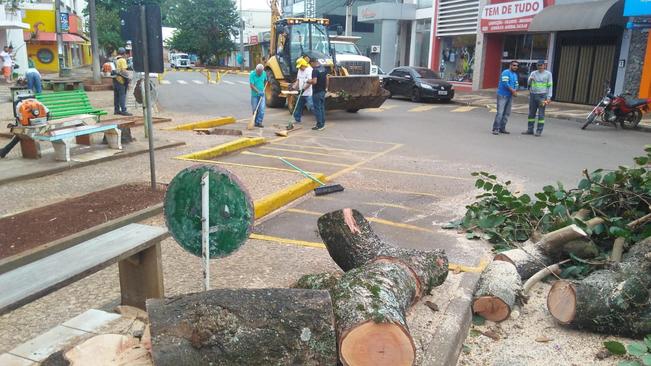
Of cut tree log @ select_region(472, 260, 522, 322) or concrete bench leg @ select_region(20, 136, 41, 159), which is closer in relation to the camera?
cut tree log @ select_region(472, 260, 522, 322)

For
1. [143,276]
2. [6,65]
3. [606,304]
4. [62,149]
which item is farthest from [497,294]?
[6,65]

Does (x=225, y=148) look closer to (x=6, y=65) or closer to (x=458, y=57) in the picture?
(x=458, y=57)

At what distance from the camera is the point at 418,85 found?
71.7ft

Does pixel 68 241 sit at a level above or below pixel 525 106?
below

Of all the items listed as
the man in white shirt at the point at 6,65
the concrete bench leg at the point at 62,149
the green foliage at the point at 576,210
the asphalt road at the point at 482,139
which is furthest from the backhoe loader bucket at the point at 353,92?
the man in white shirt at the point at 6,65

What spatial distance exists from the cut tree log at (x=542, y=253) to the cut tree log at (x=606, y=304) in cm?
68

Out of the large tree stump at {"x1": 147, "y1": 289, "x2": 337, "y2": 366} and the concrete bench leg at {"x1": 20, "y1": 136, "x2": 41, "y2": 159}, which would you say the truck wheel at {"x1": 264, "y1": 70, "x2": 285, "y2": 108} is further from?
the large tree stump at {"x1": 147, "y1": 289, "x2": 337, "y2": 366}

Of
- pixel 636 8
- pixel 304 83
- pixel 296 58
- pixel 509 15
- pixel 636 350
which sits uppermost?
pixel 509 15

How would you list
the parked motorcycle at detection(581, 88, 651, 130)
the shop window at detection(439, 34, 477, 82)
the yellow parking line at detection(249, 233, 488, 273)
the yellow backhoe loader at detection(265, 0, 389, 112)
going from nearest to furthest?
1. the yellow parking line at detection(249, 233, 488, 273)
2. the parked motorcycle at detection(581, 88, 651, 130)
3. the yellow backhoe loader at detection(265, 0, 389, 112)
4. the shop window at detection(439, 34, 477, 82)

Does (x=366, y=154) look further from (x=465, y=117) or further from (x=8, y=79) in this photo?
(x=8, y=79)

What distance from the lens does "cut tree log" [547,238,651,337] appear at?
12.7 feet

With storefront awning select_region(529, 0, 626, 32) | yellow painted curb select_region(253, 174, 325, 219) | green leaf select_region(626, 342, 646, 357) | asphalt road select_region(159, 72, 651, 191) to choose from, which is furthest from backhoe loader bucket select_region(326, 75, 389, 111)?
green leaf select_region(626, 342, 646, 357)

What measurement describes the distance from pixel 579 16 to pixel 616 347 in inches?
741

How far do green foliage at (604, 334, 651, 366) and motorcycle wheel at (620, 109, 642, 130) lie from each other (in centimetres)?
1312
